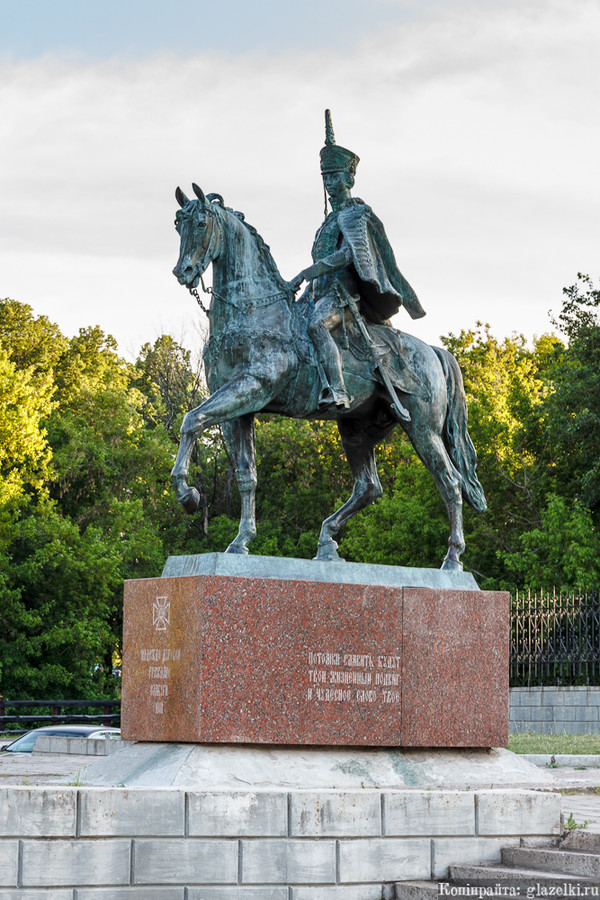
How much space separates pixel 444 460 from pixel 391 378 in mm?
945

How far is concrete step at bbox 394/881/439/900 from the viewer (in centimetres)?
756

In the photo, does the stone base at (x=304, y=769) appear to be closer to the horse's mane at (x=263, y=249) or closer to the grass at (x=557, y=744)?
the horse's mane at (x=263, y=249)

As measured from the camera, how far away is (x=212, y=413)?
32.0ft

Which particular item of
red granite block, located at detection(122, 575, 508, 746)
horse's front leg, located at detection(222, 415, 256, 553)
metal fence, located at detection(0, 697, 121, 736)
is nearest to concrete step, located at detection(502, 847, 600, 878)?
red granite block, located at detection(122, 575, 508, 746)

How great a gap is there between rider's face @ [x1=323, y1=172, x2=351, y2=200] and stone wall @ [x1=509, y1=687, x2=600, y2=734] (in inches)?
512

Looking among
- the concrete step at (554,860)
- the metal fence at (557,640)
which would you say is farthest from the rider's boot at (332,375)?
the metal fence at (557,640)

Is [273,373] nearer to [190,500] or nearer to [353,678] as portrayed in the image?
[190,500]

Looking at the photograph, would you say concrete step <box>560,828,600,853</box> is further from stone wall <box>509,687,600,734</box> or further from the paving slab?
stone wall <box>509,687,600,734</box>

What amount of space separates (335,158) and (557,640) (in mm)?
13906

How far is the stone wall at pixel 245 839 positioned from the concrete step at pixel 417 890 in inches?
3.5

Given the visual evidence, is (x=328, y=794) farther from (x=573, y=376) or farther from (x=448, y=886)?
(x=573, y=376)

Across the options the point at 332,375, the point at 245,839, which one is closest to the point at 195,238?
the point at 332,375

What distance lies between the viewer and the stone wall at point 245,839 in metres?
7.13

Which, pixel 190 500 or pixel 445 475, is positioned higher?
pixel 445 475
